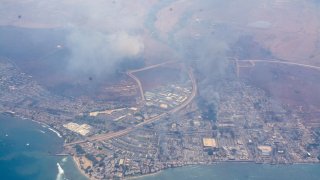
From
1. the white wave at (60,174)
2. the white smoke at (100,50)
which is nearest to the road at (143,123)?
the white wave at (60,174)

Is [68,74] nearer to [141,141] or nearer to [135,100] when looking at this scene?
[135,100]

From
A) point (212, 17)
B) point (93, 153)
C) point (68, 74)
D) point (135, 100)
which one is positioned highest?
point (212, 17)

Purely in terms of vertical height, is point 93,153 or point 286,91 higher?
point 286,91

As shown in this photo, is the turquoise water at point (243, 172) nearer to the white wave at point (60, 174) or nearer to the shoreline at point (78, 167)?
the shoreline at point (78, 167)

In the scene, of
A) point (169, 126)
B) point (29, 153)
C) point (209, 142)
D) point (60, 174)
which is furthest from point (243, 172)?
point (29, 153)

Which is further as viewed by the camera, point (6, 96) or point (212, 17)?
point (212, 17)

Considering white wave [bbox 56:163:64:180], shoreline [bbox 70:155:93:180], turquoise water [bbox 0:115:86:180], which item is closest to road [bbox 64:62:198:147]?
shoreline [bbox 70:155:93:180]

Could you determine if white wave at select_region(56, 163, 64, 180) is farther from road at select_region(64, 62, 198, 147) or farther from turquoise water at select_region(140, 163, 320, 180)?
turquoise water at select_region(140, 163, 320, 180)

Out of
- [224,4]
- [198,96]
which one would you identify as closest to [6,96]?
[198,96]
